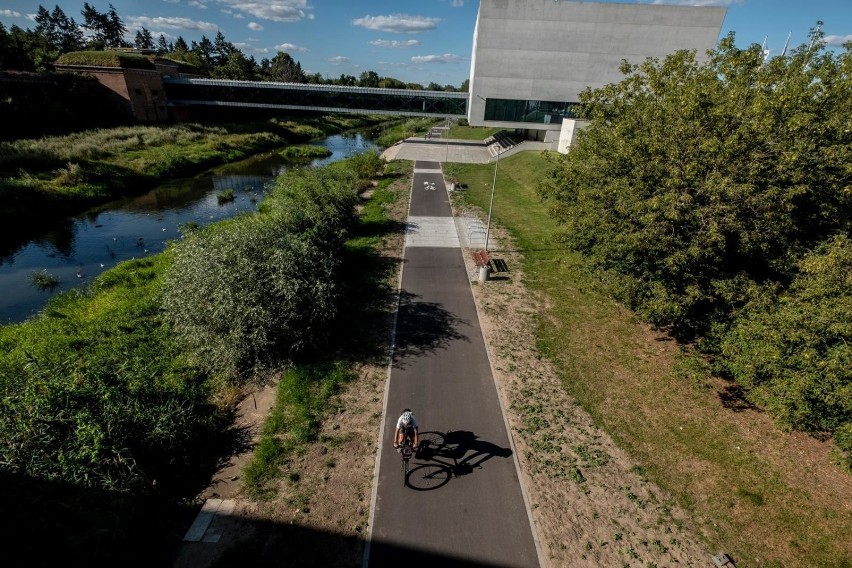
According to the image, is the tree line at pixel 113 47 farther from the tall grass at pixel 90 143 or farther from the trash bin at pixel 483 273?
the trash bin at pixel 483 273

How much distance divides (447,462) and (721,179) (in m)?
10.6

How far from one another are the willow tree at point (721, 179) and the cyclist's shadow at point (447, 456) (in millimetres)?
6851

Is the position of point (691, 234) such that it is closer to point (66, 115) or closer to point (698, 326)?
point (698, 326)

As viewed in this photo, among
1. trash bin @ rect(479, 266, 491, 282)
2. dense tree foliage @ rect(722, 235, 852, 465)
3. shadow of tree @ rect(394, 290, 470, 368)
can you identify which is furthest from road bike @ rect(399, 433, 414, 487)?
trash bin @ rect(479, 266, 491, 282)

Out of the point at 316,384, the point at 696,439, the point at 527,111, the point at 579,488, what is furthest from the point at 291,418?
the point at 527,111

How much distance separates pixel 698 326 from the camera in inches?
559

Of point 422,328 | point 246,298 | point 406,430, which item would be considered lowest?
point 422,328

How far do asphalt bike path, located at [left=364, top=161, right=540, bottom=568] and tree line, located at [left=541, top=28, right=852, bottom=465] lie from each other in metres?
6.14

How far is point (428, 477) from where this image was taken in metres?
9.76

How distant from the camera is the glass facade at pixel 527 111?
150 feet

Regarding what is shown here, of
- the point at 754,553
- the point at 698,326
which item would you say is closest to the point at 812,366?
the point at 754,553

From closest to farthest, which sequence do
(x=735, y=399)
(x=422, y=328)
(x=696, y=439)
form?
(x=696, y=439) → (x=735, y=399) → (x=422, y=328)

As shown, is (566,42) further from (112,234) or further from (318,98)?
(112,234)

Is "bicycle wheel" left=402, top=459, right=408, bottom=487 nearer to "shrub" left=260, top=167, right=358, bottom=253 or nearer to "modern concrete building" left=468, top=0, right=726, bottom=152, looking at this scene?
"shrub" left=260, top=167, right=358, bottom=253
